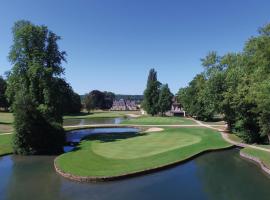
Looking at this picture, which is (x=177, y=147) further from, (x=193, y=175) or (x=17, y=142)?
(x=17, y=142)

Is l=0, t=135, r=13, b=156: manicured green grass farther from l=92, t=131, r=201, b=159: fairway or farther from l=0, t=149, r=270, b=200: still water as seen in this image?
l=92, t=131, r=201, b=159: fairway

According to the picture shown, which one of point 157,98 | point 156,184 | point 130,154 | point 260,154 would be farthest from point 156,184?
point 157,98

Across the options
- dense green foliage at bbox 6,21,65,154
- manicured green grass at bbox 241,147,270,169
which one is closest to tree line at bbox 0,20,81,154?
dense green foliage at bbox 6,21,65,154

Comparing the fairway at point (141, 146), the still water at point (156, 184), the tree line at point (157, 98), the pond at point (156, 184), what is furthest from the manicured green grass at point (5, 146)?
the tree line at point (157, 98)

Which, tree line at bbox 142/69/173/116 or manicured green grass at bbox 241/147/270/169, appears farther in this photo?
tree line at bbox 142/69/173/116

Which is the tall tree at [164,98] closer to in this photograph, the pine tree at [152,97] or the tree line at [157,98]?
the tree line at [157,98]
